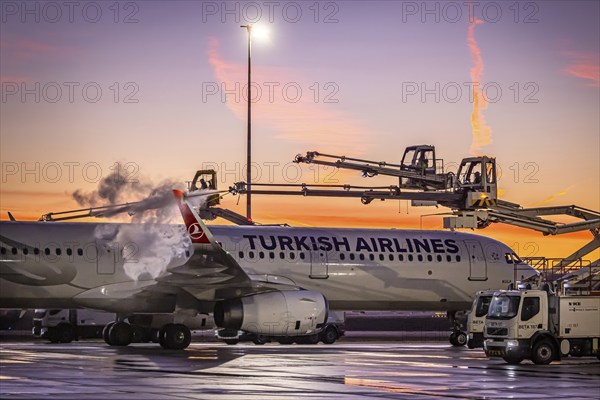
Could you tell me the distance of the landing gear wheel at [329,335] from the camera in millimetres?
48250

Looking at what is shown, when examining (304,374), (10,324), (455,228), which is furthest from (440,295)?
(10,324)

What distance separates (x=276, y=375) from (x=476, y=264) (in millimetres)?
19879

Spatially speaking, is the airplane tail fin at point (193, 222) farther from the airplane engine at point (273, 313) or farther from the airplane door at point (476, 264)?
the airplane door at point (476, 264)

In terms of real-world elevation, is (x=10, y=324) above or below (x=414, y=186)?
below

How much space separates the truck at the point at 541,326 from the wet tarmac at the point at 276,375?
46 centimetres

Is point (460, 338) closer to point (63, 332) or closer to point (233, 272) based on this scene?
point (233, 272)

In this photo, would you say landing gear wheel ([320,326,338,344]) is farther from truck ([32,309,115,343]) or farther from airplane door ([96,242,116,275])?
airplane door ([96,242,116,275])

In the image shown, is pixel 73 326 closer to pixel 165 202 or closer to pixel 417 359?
pixel 165 202

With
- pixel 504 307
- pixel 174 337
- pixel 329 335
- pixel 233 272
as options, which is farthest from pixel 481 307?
pixel 174 337

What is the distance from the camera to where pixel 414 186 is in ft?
167

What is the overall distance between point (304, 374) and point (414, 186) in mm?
23841

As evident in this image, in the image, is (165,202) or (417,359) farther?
(165,202)

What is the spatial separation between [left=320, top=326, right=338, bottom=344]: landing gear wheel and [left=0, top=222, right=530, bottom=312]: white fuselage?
4.05 m

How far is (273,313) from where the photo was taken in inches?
1462
